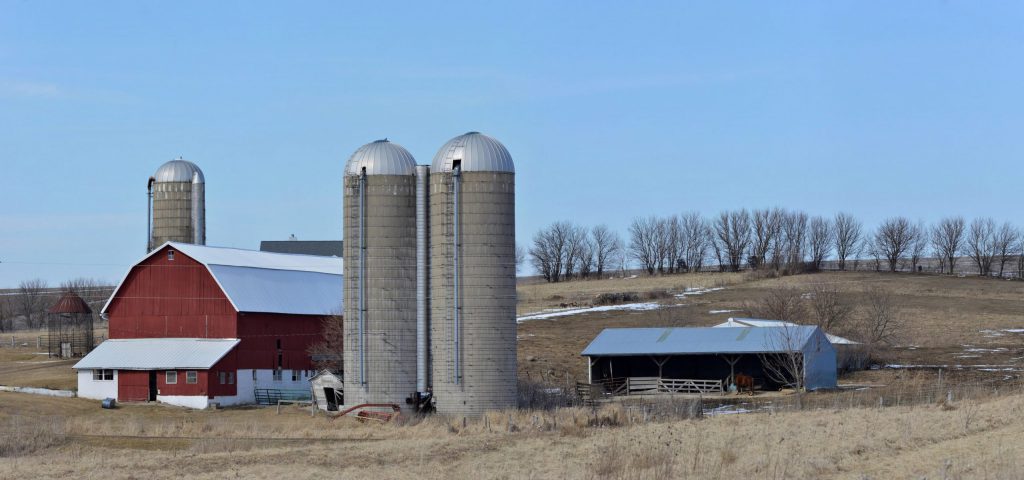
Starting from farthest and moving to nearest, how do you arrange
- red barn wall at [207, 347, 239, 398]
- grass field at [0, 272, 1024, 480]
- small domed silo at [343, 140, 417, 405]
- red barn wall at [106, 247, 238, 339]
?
red barn wall at [106, 247, 238, 339]
red barn wall at [207, 347, 239, 398]
small domed silo at [343, 140, 417, 405]
grass field at [0, 272, 1024, 480]

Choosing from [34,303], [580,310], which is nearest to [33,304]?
[34,303]

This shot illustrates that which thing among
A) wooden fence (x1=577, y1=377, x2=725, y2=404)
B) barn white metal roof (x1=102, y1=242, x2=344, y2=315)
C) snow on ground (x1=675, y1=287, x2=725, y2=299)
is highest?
barn white metal roof (x1=102, y1=242, x2=344, y2=315)

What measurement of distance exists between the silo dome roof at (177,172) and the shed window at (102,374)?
1192 centimetres

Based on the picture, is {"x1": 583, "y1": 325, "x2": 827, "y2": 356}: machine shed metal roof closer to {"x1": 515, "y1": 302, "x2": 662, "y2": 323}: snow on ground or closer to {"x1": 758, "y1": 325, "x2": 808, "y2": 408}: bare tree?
{"x1": 758, "y1": 325, "x2": 808, "y2": 408}: bare tree

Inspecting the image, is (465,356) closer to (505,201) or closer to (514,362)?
(514,362)

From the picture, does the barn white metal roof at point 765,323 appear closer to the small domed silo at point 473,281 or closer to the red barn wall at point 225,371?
the small domed silo at point 473,281

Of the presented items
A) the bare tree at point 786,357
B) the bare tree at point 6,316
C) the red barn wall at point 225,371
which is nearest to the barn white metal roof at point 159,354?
the red barn wall at point 225,371

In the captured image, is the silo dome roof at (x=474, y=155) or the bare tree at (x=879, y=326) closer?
the silo dome roof at (x=474, y=155)

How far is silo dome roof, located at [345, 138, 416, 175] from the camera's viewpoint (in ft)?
143

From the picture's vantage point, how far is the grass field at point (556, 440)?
23.9 m

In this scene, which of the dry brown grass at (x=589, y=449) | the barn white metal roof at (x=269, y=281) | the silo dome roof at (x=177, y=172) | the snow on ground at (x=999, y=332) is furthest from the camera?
the snow on ground at (x=999, y=332)

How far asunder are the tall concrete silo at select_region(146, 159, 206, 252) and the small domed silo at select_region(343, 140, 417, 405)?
19.5 meters

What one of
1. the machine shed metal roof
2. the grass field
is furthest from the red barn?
the machine shed metal roof

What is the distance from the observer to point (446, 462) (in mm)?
26391
